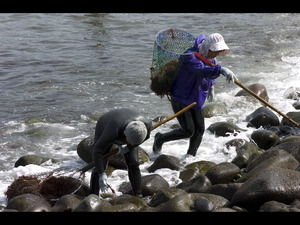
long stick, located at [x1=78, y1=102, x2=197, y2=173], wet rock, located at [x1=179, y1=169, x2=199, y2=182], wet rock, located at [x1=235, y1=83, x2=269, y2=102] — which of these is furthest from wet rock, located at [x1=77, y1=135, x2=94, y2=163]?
wet rock, located at [x1=235, y1=83, x2=269, y2=102]

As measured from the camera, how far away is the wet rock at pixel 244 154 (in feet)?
22.9

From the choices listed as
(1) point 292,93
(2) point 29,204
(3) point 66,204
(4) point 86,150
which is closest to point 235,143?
(4) point 86,150

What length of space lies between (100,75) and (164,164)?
5762mm

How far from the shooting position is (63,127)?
29.6ft

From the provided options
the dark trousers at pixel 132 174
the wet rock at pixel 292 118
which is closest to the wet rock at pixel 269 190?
the dark trousers at pixel 132 174

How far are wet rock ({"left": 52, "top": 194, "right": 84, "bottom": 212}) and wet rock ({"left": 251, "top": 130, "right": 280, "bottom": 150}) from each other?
3415mm

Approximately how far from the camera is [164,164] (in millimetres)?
6930

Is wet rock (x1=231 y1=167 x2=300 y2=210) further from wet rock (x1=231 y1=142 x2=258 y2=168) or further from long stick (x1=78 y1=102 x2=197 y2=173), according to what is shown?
wet rock (x1=231 y1=142 x2=258 y2=168)

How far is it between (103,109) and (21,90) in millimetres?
2261

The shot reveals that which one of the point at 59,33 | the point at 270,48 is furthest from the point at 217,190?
the point at 59,33

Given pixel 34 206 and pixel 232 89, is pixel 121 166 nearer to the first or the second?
pixel 34 206

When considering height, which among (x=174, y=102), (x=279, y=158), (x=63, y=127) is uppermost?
(x=174, y=102)

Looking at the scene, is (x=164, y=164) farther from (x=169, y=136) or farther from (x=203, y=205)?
(x=203, y=205)

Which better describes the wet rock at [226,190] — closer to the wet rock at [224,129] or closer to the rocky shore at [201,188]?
the rocky shore at [201,188]
